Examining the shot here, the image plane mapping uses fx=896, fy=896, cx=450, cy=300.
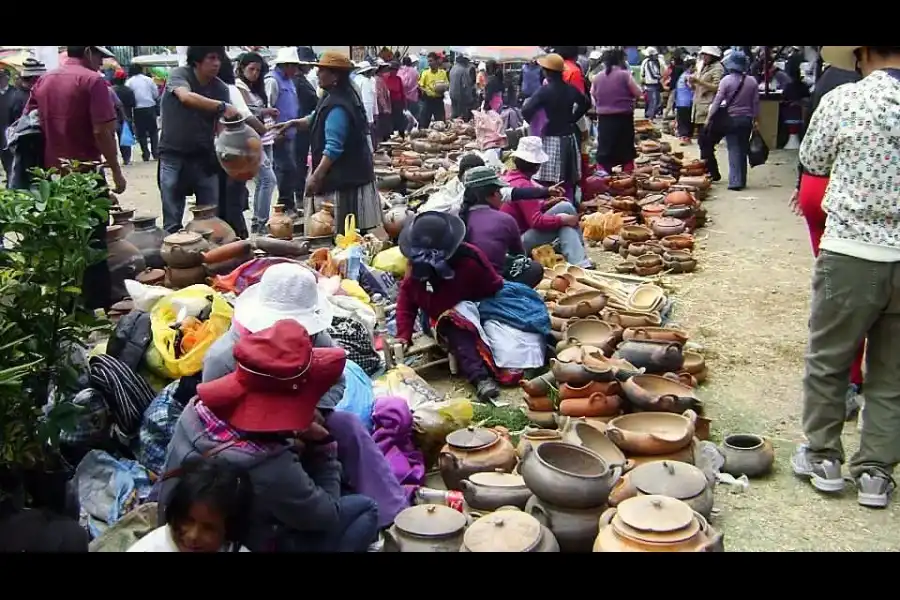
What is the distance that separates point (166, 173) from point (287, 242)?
1169 millimetres

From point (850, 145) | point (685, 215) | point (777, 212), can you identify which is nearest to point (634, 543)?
point (850, 145)

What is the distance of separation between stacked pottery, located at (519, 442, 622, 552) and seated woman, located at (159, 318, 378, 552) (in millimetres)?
774

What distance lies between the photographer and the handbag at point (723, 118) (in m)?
10.3

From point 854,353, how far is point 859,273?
0.36 metres

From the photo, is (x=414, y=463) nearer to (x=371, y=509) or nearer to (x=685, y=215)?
(x=371, y=509)

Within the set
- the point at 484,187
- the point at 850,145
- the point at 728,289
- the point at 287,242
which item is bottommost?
the point at 728,289

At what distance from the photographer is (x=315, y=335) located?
133 inches

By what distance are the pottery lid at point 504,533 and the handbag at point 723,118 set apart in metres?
8.40

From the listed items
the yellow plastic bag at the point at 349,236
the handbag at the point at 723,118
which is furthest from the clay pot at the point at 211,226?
the handbag at the point at 723,118

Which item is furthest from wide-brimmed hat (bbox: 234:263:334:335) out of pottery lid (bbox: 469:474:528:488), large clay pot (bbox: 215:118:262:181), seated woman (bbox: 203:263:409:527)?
large clay pot (bbox: 215:118:262:181)

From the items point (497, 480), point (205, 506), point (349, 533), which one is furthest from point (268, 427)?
point (497, 480)

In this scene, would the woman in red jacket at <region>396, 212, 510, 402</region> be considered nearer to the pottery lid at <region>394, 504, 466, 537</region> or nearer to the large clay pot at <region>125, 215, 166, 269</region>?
the pottery lid at <region>394, 504, 466, 537</region>

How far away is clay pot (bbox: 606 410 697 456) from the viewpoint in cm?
372
